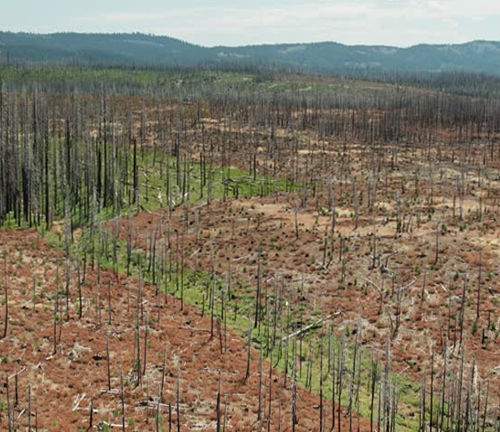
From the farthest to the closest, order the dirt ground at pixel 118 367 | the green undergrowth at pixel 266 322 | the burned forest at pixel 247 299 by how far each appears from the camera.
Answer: the green undergrowth at pixel 266 322 → the burned forest at pixel 247 299 → the dirt ground at pixel 118 367

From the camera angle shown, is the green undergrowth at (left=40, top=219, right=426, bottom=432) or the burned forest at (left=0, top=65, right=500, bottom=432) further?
the green undergrowth at (left=40, top=219, right=426, bottom=432)

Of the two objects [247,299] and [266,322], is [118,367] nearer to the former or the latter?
[266,322]

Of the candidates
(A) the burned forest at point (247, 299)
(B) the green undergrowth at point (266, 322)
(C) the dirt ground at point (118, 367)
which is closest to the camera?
(C) the dirt ground at point (118, 367)

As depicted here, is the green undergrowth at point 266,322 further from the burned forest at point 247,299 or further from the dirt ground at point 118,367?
the dirt ground at point 118,367

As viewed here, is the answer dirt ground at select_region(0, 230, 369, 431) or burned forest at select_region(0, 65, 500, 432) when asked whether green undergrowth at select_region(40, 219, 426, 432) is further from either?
dirt ground at select_region(0, 230, 369, 431)

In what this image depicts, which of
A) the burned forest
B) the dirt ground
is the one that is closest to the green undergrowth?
the burned forest

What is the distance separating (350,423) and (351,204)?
32.9 meters

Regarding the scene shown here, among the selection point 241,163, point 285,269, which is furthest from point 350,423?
point 241,163

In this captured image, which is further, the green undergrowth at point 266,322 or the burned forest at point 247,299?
the green undergrowth at point 266,322

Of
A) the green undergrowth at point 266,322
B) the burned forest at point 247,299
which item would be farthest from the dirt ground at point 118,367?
the green undergrowth at point 266,322

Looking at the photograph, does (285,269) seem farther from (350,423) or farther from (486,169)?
(486,169)

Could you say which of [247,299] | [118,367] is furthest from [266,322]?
[118,367]

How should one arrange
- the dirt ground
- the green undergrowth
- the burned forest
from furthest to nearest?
the green undergrowth < the burned forest < the dirt ground

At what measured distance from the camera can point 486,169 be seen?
67.1 metres
